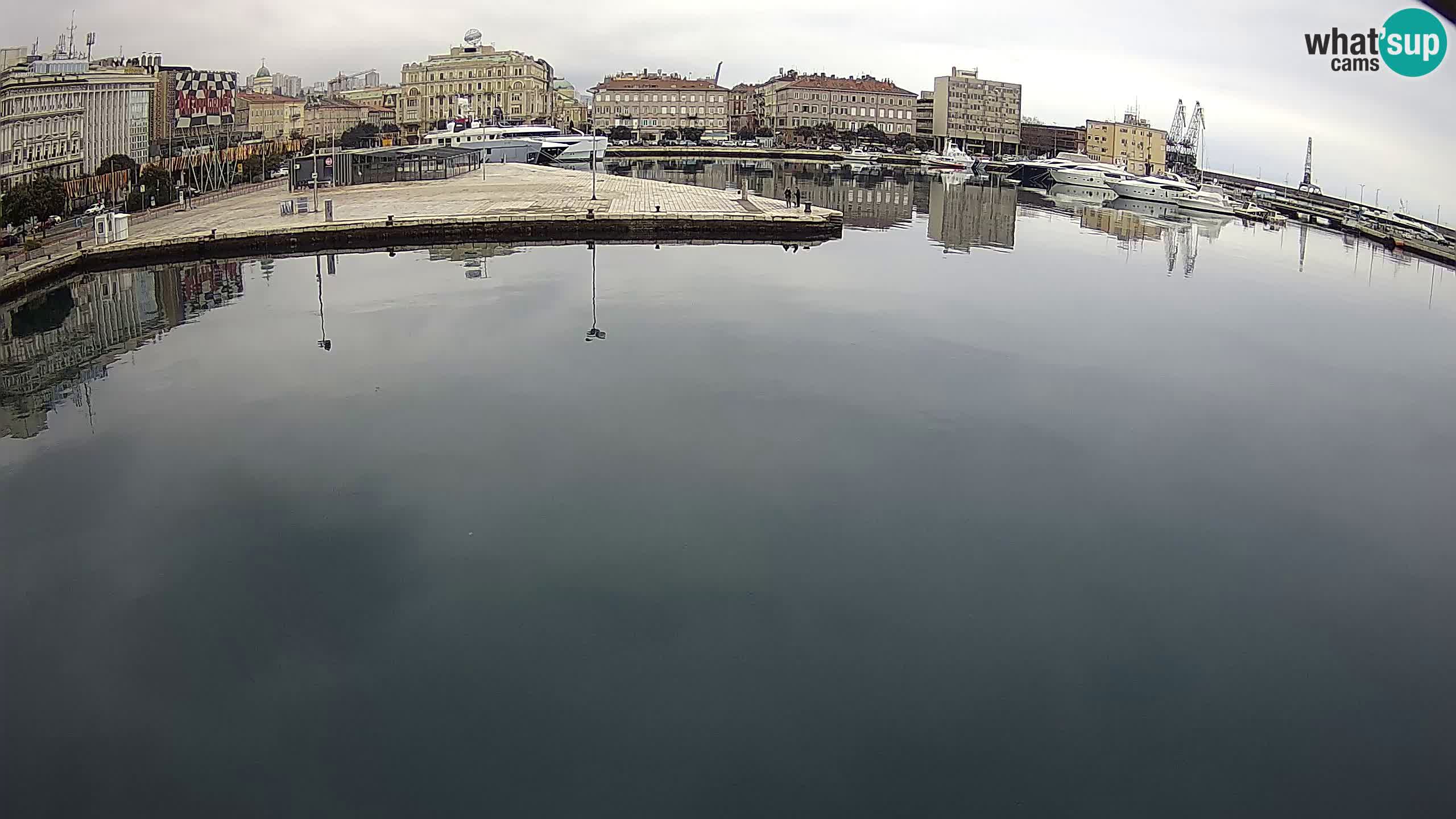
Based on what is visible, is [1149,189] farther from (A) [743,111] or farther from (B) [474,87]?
(A) [743,111]

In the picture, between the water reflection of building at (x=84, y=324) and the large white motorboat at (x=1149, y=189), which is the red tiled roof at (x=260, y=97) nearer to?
the water reflection of building at (x=84, y=324)

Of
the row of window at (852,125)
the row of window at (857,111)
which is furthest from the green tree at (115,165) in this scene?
the row of window at (857,111)

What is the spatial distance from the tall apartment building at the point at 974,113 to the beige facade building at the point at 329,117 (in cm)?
3915

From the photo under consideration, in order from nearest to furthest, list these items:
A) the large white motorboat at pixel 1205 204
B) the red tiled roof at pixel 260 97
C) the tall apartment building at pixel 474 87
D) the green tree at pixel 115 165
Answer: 1. the green tree at pixel 115 165
2. the large white motorboat at pixel 1205 204
3. the red tiled roof at pixel 260 97
4. the tall apartment building at pixel 474 87

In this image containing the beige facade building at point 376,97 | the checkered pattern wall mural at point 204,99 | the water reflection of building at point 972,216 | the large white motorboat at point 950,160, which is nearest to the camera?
the water reflection of building at point 972,216

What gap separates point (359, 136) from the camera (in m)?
55.1

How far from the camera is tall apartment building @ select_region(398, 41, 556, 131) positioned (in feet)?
215

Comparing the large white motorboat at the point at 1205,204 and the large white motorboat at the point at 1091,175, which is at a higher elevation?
the large white motorboat at the point at 1091,175

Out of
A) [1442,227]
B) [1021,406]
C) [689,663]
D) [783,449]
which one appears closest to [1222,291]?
[1021,406]

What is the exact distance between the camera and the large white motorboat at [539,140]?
42.3 m

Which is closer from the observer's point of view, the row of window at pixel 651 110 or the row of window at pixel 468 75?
the row of window at pixel 468 75

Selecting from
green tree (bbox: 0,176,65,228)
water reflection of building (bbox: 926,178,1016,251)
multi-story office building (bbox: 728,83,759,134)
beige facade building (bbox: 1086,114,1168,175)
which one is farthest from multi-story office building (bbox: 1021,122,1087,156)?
green tree (bbox: 0,176,65,228)

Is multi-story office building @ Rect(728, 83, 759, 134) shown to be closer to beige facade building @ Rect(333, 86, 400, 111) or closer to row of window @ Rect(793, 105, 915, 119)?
row of window @ Rect(793, 105, 915, 119)

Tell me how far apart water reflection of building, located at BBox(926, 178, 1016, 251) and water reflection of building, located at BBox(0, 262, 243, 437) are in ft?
48.5
